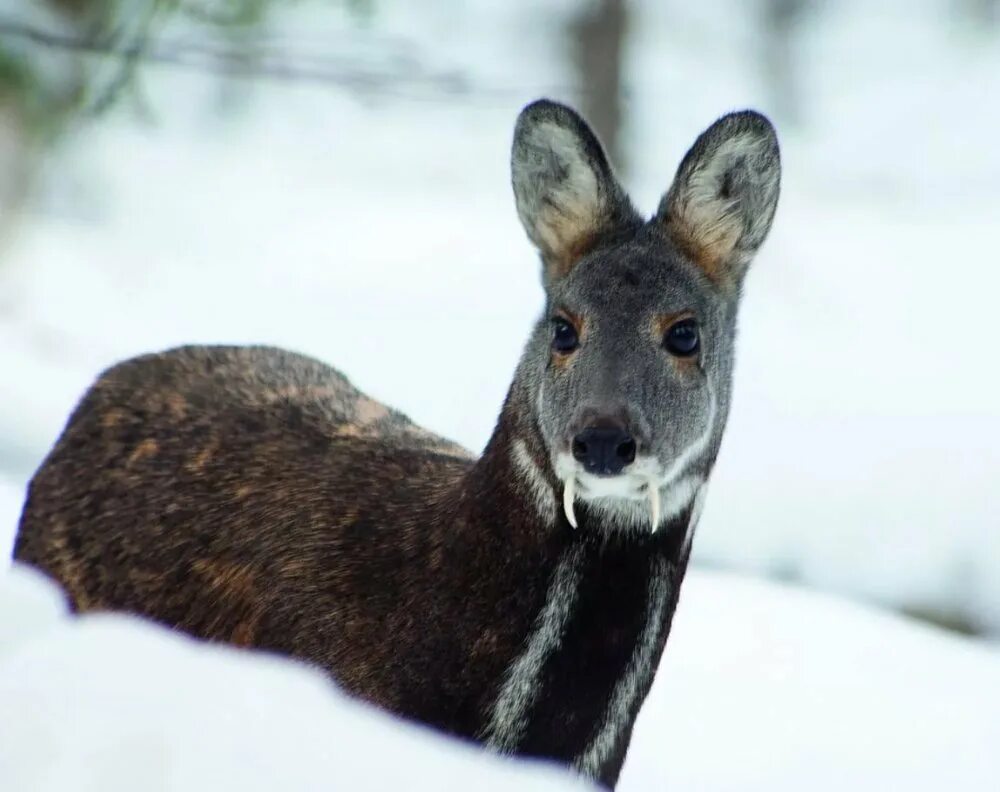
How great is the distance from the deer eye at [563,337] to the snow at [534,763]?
1.20 metres

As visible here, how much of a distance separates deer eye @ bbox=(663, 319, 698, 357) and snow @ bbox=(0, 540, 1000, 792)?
133cm

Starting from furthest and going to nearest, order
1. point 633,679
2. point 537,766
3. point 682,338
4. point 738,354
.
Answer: point 738,354 → point 682,338 → point 633,679 → point 537,766

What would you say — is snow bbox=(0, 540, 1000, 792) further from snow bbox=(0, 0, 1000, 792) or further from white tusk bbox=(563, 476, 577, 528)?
white tusk bbox=(563, 476, 577, 528)

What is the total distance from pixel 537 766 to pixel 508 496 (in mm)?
906

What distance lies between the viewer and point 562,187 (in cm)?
541

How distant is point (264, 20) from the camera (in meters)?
9.04

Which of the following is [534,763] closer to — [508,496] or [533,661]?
[533,661]

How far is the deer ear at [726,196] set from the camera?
536 centimetres

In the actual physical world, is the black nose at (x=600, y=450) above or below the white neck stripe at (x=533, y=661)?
above

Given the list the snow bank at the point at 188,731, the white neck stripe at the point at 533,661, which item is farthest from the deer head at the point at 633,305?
the snow bank at the point at 188,731

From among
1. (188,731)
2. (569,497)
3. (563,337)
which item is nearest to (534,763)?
(569,497)

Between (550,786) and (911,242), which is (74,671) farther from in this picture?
(911,242)

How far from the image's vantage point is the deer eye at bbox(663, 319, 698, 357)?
500 centimetres

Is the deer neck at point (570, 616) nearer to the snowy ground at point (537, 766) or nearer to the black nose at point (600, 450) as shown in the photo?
the black nose at point (600, 450)
